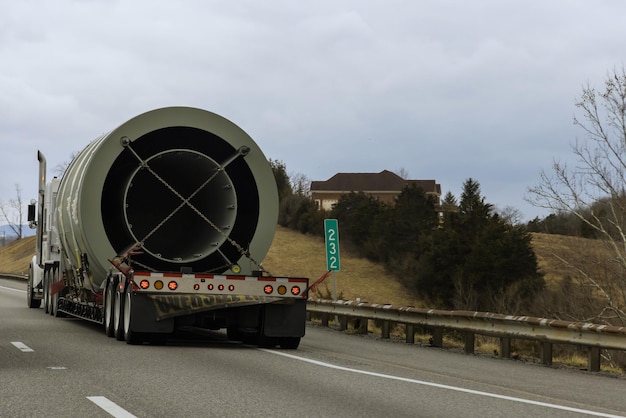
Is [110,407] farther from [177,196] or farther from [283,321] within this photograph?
[177,196]

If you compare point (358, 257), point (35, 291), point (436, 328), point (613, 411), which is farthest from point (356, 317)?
point (358, 257)

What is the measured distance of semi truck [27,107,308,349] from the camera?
1445 cm

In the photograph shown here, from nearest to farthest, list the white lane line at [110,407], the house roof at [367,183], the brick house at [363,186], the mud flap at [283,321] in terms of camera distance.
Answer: the white lane line at [110,407]
the mud flap at [283,321]
the brick house at [363,186]
the house roof at [367,183]

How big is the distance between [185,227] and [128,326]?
84.9 inches

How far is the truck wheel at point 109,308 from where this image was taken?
15.6 meters

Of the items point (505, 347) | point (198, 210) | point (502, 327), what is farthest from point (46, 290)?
point (502, 327)

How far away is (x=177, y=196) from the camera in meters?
15.7

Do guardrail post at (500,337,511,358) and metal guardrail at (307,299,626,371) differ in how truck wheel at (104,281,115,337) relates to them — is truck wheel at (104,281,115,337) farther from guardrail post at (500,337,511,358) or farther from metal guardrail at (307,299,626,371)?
guardrail post at (500,337,511,358)

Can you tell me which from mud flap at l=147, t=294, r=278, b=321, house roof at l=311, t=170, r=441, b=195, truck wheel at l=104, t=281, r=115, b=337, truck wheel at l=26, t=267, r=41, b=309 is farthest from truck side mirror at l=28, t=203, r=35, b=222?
house roof at l=311, t=170, r=441, b=195

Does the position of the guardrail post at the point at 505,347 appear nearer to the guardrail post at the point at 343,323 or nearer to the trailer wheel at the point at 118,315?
the trailer wheel at the point at 118,315

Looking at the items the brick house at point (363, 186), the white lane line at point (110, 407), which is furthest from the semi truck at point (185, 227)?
the brick house at point (363, 186)

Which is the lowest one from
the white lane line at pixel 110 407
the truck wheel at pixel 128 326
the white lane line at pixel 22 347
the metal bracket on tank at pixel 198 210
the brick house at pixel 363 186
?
the white lane line at pixel 22 347

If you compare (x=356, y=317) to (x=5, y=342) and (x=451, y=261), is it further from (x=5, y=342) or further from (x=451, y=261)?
(x=451, y=261)

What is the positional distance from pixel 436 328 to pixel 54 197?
8.35 m
